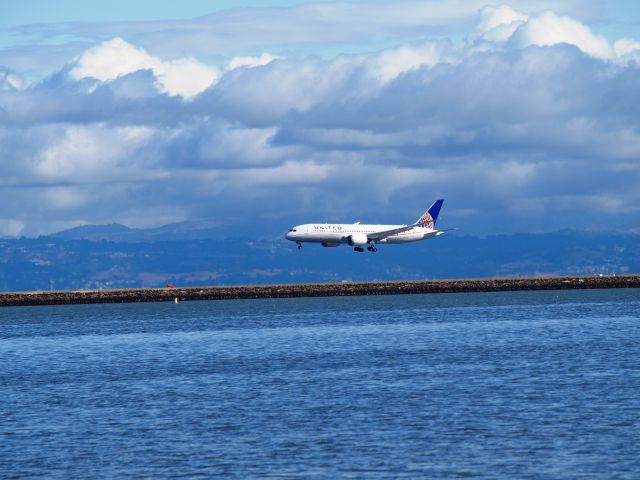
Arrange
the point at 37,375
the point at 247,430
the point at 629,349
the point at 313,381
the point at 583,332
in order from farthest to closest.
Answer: the point at 583,332 → the point at 629,349 → the point at 37,375 → the point at 313,381 → the point at 247,430

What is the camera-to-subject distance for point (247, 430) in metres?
49.9

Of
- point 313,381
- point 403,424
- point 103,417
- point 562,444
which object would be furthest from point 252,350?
point 562,444

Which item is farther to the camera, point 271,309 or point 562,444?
point 271,309

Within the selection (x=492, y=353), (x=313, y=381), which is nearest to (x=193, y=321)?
(x=492, y=353)

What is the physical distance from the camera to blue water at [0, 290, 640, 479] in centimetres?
4216

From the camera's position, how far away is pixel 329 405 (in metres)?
57.0

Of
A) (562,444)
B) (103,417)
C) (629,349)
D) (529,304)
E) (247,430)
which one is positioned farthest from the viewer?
(529,304)

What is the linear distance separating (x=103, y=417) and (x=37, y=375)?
2389cm

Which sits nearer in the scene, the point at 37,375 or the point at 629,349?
the point at 37,375

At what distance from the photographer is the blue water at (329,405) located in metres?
42.2

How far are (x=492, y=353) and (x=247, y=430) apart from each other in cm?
3856

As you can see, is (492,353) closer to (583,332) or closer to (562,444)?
(583,332)

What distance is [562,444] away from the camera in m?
44.1

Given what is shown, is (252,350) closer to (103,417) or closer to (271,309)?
(103,417)
